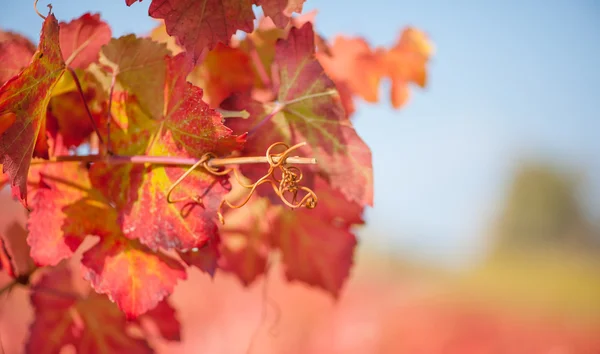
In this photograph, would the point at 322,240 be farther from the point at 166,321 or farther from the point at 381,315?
the point at 381,315

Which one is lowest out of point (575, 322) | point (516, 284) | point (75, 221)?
point (75, 221)

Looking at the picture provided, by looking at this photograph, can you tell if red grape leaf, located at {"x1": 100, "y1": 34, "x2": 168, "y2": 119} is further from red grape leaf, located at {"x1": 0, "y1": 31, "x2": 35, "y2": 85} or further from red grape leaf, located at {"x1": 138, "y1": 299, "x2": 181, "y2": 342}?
red grape leaf, located at {"x1": 138, "y1": 299, "x2": 181, "y2": 342}

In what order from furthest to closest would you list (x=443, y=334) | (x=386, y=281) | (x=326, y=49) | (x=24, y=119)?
(x=386, y=281) → (x=443, y=334) → (x=326, y=49) → (x=24, y=119)

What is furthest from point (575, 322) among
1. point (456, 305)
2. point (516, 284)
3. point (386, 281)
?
point (516, 284)

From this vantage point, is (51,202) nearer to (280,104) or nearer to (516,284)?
(280,104)

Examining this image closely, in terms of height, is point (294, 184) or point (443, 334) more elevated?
point (443, 334)

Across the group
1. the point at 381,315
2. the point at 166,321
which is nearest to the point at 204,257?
the point at 166,321

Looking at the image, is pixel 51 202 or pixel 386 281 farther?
pixel 386 281

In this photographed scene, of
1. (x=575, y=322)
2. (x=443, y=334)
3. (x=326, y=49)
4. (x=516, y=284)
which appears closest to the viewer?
(x=326, y=49)

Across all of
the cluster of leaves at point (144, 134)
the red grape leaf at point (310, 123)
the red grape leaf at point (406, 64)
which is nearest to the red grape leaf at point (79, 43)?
the cluster of leaves at point (144, 134)
